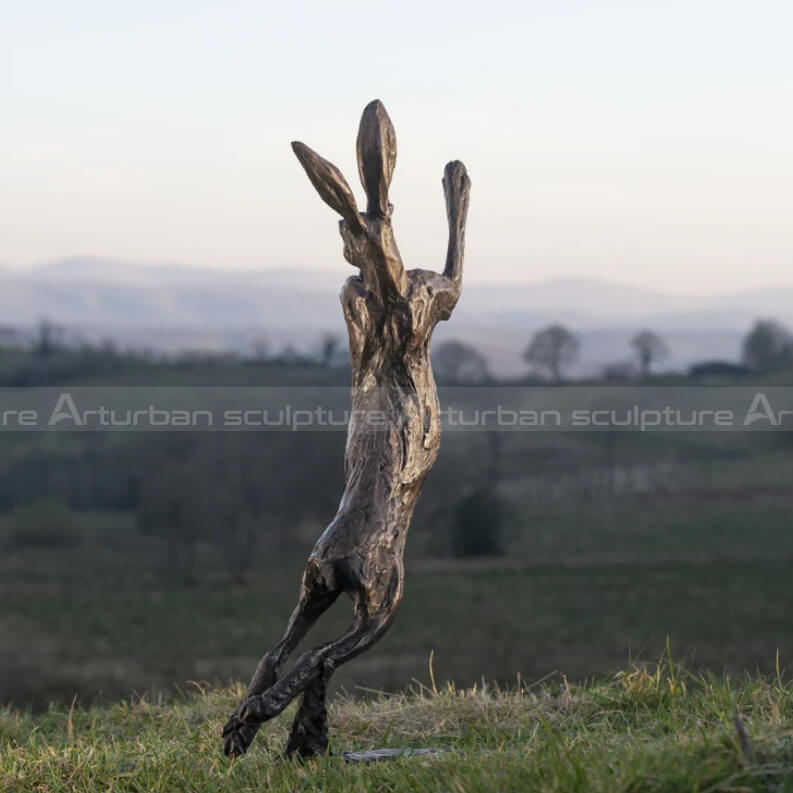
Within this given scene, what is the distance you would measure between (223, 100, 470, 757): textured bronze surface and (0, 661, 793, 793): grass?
0.42 meters

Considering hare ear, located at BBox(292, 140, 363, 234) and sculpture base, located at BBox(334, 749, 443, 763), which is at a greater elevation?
hare ear, located at BBox(292, 140, 363, 234)

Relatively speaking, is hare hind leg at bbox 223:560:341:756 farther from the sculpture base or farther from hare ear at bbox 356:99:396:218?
hare ear at bbox 356:99:396:218

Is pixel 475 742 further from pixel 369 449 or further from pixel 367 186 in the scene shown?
pixel 367 186

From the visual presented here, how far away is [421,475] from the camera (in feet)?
19.5

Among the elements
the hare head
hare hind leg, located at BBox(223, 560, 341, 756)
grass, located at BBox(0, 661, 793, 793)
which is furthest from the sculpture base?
the hare head

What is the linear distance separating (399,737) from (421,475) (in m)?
1.87

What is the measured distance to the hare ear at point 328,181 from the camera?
5723 mm

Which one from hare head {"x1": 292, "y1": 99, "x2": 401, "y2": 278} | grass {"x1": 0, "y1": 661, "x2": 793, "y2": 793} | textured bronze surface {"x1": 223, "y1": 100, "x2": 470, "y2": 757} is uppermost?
hare head {"x1": 292, "y1": 99, "x2": 401, "y2": 278}

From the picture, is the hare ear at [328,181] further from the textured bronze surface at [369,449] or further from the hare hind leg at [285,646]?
the hare hind leg at [285,646]

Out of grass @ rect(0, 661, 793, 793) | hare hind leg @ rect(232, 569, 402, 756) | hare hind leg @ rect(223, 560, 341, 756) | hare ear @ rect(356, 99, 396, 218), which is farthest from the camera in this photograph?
hare ear @ rect(356, 99, 396, 218)

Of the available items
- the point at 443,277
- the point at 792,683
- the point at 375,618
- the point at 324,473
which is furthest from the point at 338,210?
the point at 324,473

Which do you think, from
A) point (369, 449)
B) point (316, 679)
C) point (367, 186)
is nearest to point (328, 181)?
point (367, 186)

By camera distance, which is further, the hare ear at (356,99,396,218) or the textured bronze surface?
the hare ear at (356,99,396,218)

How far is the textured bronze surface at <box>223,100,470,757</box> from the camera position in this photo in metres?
5.65
